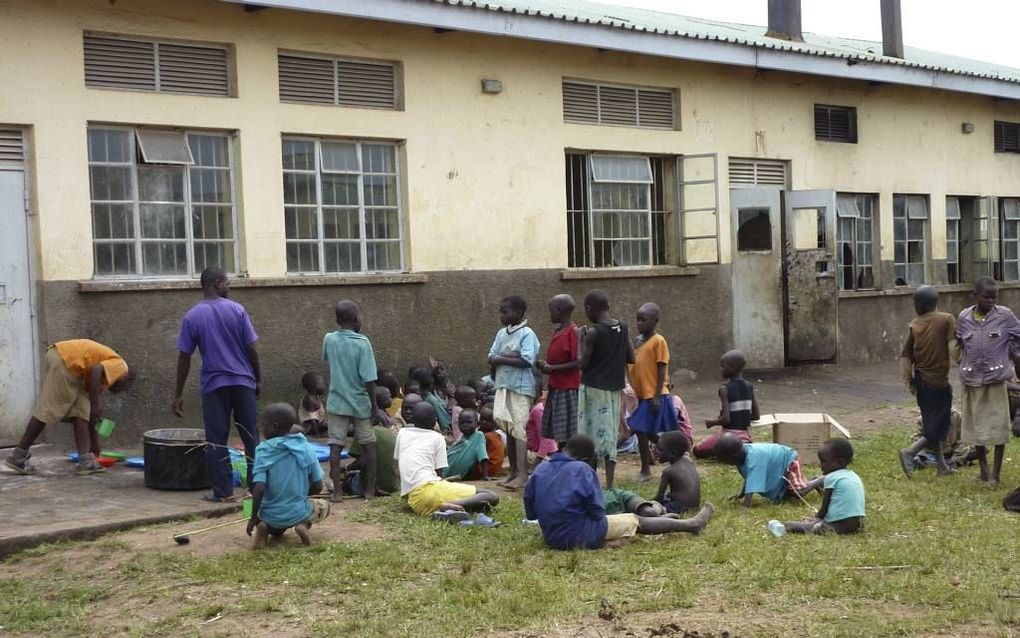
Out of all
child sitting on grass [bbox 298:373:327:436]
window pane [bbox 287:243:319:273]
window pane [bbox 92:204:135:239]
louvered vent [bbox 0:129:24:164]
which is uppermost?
louvered vent [bbox 0:129:24:164]

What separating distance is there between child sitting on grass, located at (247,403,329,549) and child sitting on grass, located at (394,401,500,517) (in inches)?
41.2

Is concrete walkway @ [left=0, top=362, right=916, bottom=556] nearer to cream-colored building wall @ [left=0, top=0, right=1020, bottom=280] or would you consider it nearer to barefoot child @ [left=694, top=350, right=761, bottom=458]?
cream-colored building wall @ [left=0, top=0, right=1020, bottom=280]

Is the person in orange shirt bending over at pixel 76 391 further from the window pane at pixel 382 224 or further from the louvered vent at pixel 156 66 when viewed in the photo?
the window pane at pixel 382 224

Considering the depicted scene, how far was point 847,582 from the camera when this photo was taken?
20.2 ft

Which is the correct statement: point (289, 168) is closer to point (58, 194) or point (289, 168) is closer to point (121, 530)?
point (58, 194)

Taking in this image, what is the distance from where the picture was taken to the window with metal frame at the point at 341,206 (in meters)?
12.3

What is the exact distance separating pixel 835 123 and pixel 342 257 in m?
8.77

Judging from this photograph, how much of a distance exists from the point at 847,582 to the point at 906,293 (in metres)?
13.9

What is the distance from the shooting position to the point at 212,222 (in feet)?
38.7

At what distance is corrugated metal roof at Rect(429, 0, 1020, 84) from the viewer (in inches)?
552

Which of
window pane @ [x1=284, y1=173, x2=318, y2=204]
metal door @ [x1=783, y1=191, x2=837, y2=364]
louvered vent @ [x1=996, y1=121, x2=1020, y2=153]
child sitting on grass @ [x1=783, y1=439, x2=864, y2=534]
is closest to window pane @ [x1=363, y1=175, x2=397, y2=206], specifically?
window pane @ [x1=284, y1=173, x2=318, y2=204]

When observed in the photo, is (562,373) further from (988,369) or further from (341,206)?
(341,206)

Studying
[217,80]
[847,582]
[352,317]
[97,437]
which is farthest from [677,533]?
[217,80]

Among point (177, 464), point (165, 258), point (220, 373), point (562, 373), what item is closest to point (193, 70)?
point (165, 258)
